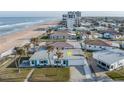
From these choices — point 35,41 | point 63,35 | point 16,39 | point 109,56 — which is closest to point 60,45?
point 63,35

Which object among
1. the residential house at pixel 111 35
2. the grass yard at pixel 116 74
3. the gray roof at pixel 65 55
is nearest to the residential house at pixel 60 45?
the gray roof at pixel 65 55

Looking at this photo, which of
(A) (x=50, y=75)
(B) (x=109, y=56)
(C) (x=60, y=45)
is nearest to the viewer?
(A) (x=50, y=75)

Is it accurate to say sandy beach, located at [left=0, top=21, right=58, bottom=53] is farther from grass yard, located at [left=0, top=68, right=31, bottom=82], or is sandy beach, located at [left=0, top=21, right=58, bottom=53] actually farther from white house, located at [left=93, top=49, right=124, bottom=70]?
white house, located at [left=93, top=49, right=124, bottom=70]

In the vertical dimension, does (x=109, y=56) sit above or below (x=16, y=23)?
below

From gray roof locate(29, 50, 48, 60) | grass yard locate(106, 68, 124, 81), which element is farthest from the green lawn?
grass yard locate(106, 68, 124, 81)

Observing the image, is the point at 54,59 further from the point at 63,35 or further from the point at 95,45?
the point at 95,45
